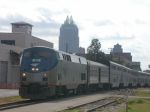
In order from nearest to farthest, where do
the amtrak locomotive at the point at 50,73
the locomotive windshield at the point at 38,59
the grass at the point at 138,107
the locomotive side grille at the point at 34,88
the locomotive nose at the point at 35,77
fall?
the grass at the point at 138,107 < the locomotive side grille at the point at 34,88 < the amtrak locomotive at the point at 50,73 < the locomotive nose at the point at 35,77 < the locomotive windshield at the point at 38,59

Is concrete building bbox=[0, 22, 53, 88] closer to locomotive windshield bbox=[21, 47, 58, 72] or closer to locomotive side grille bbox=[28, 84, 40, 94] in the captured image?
locomotive windshield bbox=[21, 47, 58, 72]

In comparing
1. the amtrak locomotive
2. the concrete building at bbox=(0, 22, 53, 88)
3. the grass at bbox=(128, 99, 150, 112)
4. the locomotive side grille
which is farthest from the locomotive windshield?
the concrete building at bbox=(0, 22, 53, 88)

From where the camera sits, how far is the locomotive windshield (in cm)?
3381

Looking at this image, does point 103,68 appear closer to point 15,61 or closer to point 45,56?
point 45,56

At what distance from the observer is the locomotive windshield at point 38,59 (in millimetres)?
33812

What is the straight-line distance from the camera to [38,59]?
34.3 m

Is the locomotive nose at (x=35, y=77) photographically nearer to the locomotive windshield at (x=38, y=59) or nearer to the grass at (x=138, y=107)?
the locomotive windshield at (x=38, y=59)

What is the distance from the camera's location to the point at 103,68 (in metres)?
56.4

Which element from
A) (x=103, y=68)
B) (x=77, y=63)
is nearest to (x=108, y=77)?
(x=103, y=68)

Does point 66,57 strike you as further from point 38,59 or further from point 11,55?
point 11,55

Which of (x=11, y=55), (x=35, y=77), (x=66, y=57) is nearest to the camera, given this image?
(x=35, y=77)

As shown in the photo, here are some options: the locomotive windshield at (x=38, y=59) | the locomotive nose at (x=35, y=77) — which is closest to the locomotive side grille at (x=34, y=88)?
the locomotive nose at (x=35, y=77)

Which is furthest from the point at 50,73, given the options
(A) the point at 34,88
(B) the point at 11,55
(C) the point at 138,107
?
(B) the point at 11,55

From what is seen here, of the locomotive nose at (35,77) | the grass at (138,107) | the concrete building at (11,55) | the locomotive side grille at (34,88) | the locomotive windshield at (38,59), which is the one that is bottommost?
the grass at (138,107)
